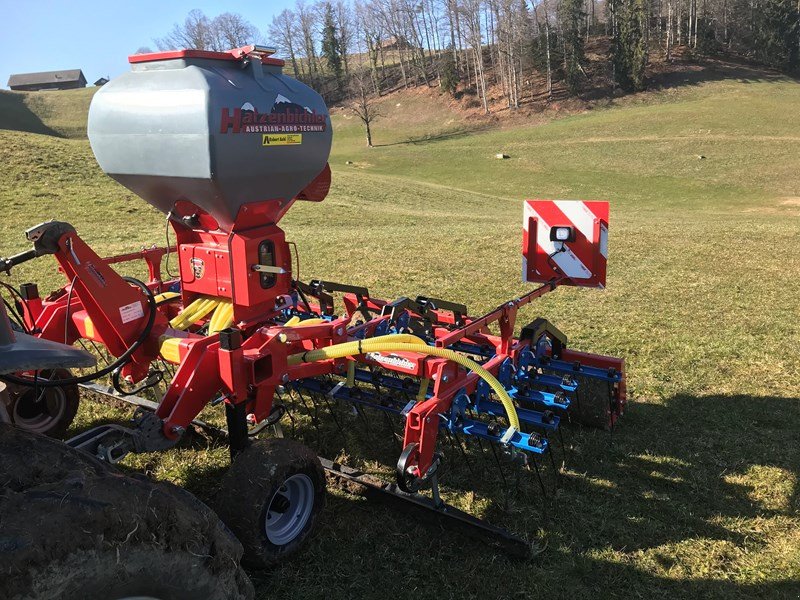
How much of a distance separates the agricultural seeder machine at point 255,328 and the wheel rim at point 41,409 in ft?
0.04

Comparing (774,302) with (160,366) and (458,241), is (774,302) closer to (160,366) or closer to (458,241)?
(458,241)

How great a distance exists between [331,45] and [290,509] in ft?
228

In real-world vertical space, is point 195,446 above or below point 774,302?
above

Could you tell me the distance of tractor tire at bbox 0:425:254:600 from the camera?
5.03 ft

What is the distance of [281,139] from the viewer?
368 centimetres

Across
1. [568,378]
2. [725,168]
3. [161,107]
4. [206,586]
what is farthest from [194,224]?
[725,168]

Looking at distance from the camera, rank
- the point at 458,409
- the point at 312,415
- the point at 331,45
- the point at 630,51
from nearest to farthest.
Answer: the point at 458,409 → the point at 312,415 → the point at 630,51 → the point at 331,45

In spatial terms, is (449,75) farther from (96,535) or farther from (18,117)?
(96,535)

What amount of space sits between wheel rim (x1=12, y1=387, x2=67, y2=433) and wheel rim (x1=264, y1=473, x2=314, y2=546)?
218 centimetres

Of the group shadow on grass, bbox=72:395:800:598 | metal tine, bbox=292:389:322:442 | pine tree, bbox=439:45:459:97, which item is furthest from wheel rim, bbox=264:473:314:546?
pine tree, bbox=439:45:459:97

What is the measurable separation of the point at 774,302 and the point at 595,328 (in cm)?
266

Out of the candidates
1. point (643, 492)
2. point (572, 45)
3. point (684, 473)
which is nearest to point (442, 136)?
point (572, 45)

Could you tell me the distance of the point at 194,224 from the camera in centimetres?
381

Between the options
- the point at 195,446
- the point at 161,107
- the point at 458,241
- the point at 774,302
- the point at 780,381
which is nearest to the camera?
the point at 161,107
